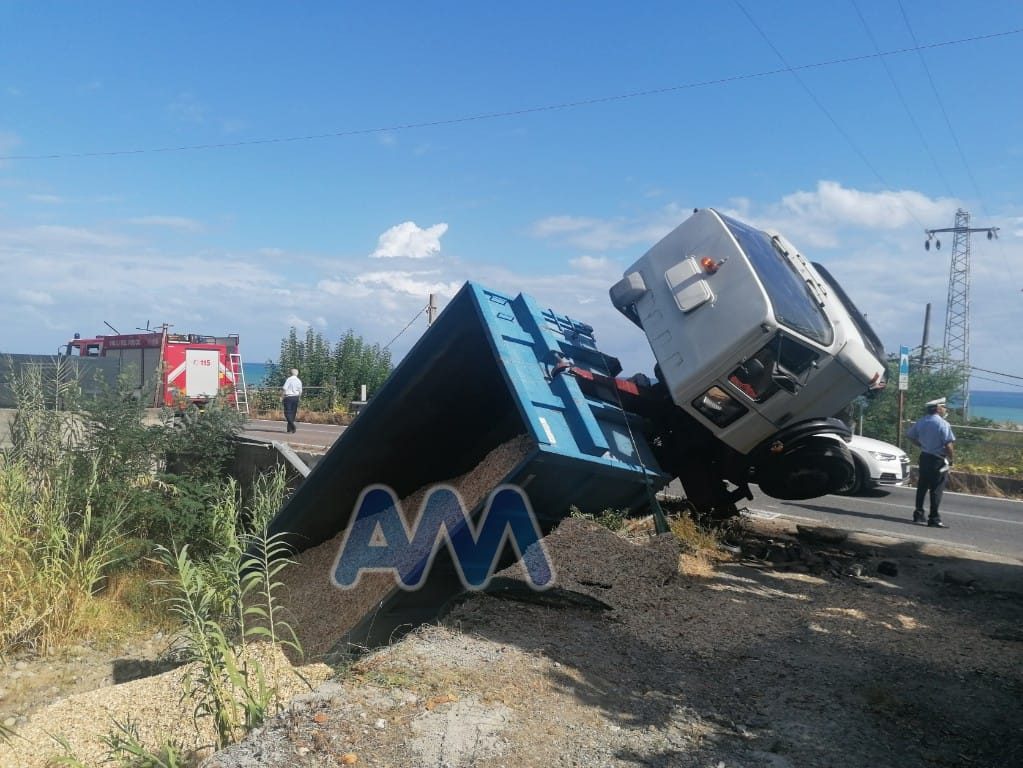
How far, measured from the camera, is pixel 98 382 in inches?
327

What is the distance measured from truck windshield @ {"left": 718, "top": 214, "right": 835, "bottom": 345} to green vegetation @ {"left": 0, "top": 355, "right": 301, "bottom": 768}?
13.2 ft

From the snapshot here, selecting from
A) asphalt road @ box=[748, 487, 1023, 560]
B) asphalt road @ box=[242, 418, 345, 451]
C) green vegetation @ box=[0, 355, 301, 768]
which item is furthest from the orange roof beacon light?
asphalt road @ box=[242, 418, 345, 451]

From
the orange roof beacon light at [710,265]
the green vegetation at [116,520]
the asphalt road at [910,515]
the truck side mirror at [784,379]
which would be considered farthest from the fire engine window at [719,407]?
the green vegetation at [116,520]

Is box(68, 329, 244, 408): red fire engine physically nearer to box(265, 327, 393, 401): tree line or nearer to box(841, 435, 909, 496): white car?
box(265, 327, 393, 401): tree line

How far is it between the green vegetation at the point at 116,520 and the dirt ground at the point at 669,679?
0.72 metres

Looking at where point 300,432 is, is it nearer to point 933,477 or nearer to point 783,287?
point 933,477

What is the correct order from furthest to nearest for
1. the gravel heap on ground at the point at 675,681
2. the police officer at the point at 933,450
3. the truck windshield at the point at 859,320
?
1. the police officer at the point at 933,450
2. the truck windshield at the point at 859,320
3. the gravel heap on ground at the point at 675,681

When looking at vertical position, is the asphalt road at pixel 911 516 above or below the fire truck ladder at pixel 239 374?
below

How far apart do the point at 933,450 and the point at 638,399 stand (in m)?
5.29

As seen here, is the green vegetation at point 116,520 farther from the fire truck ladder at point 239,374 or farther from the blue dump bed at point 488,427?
the fire truck ladder at point 239,374

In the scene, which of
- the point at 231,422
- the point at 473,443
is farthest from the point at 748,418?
the point at 231,422

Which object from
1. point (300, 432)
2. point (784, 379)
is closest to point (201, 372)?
point (300, 432)

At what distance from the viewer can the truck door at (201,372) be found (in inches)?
871

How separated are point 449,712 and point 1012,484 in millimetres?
14109
